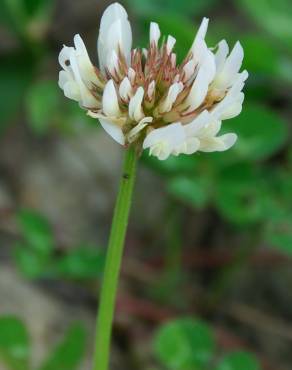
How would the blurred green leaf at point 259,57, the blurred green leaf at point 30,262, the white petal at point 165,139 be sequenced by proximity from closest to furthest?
the white petal at point 165,139, the blurred green leaf at point 30,262, the blurred green leaf at point 259,57

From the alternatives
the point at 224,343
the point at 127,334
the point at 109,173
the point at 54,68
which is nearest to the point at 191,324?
the point at 224,343

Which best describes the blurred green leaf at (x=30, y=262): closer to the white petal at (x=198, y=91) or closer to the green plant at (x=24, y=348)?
the green plant at (x=24, y=348)

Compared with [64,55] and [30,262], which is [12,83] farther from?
[64,55]

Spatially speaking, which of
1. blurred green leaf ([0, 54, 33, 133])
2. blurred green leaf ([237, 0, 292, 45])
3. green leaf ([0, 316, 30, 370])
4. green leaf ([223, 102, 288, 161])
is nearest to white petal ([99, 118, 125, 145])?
green leaf ([0, 316, 30, 370])

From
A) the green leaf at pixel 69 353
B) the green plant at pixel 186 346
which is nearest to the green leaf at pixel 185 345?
the green plant at pixel 186 346

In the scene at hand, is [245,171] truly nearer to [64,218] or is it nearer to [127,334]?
[127,334]

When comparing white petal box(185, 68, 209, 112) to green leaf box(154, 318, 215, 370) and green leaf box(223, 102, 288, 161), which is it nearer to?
green leaf box(154, 318, 215, 370)
